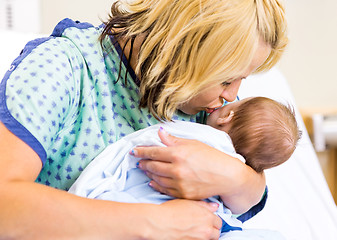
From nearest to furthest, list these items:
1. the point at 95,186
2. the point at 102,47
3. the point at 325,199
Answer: the point at 95,186 < the point at 102,47 < the point at 325,199

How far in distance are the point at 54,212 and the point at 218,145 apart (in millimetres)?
430

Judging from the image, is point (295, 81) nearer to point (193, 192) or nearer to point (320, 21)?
point (320, 21)

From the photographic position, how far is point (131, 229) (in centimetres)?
82

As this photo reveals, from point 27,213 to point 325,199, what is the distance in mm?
1233

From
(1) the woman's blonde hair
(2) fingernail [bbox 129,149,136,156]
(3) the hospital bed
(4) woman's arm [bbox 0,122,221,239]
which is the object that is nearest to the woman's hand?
(4) woman's arm [bbox 0,122,221,239]

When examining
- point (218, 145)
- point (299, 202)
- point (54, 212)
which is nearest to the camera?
point (54, 212)

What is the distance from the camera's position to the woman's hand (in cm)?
86

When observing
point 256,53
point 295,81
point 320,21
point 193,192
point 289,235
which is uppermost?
point 256,53

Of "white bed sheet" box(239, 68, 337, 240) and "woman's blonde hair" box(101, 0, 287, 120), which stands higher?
"woman's blonde hair" box(101, 0, 287, 120)

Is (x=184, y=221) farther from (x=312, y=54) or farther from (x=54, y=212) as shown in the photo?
(x=312, y=54)

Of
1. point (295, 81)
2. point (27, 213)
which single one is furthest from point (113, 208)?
point (295, 81)

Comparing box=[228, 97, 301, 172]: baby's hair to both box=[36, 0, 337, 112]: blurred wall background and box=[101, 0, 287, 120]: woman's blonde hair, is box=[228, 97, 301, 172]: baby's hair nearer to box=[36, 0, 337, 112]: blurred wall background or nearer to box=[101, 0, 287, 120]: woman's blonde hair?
box=[101, 0, 287, 120]: woman's blonde hair

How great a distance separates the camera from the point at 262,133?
1.05 meters

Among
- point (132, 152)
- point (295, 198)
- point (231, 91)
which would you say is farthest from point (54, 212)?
point (295, 198)
